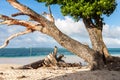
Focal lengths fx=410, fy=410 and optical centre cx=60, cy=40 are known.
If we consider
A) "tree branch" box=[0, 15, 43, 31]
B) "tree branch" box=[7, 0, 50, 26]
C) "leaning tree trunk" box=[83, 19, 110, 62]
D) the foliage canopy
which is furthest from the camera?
"leaning tree trunk" box=[83, 19, 110, 62]

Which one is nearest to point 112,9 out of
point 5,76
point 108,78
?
point 108,78

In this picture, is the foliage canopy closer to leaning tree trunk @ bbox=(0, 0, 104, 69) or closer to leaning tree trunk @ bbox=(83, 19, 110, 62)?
leaning tree trunk @ bbox=(83, 19, 110, 62)

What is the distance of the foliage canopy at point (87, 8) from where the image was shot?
22825 millimetres

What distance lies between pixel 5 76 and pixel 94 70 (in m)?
4.86

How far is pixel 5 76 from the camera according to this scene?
2072 centimetres

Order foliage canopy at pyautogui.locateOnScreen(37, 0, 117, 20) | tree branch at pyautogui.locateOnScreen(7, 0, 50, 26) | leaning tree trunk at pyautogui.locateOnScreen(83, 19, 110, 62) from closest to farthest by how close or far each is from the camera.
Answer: foliage canopy at pyautogui.locateOnScreen(37, 0, 117, 20) < tree branch at pyautogui.locateOnScreen(7, 0, 50, 26) < leaning tree trunk at pyautogui.locateOnScreen(83, 19, 110, 62)

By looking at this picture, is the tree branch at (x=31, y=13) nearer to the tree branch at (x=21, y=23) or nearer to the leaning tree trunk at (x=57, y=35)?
the leaning tree trunk at (x=57, y=35)

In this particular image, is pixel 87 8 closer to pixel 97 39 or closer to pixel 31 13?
pixel 97 39

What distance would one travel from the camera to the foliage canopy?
22825mm

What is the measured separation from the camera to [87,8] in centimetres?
2273

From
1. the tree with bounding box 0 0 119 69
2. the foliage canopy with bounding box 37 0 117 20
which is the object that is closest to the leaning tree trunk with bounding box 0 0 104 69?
the tree with bounding box 0 0 119 69

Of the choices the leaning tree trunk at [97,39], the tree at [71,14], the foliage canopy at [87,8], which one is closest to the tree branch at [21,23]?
the tree at [71,14]

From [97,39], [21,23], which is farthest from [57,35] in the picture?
[97,39]

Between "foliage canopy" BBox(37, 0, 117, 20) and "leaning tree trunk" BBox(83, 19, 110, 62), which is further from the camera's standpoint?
"leaning tree trunk" BBox(83, 19, 110, 62)
